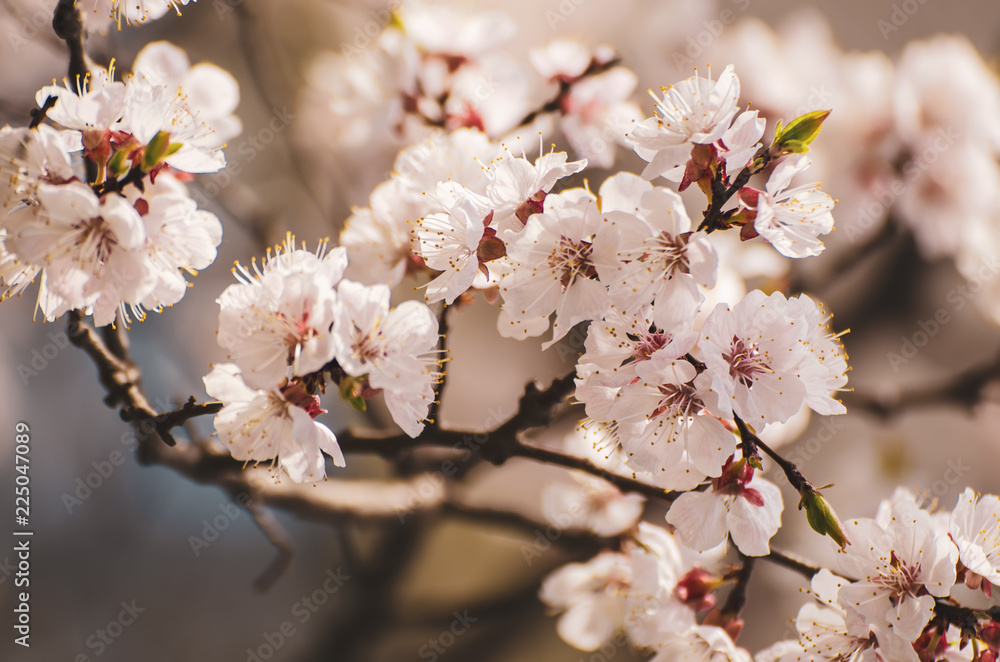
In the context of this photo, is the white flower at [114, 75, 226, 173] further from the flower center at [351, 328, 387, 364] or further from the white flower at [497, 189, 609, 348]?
the white flower at [497, 189, 609, 348]

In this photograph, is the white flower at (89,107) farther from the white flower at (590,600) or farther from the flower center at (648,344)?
the white flower at (590,600)

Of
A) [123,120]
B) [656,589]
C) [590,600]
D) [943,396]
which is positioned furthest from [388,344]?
[943,396]

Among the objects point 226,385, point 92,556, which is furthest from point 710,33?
point 92,556

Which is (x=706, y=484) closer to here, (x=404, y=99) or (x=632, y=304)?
(x=632, y=304)

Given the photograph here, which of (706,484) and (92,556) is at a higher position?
(706,484)

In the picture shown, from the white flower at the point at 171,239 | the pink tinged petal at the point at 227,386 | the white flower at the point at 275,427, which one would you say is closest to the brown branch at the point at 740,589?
the white flower at the point at 275,427

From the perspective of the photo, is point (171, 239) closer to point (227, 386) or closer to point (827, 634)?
point (227, 386)
